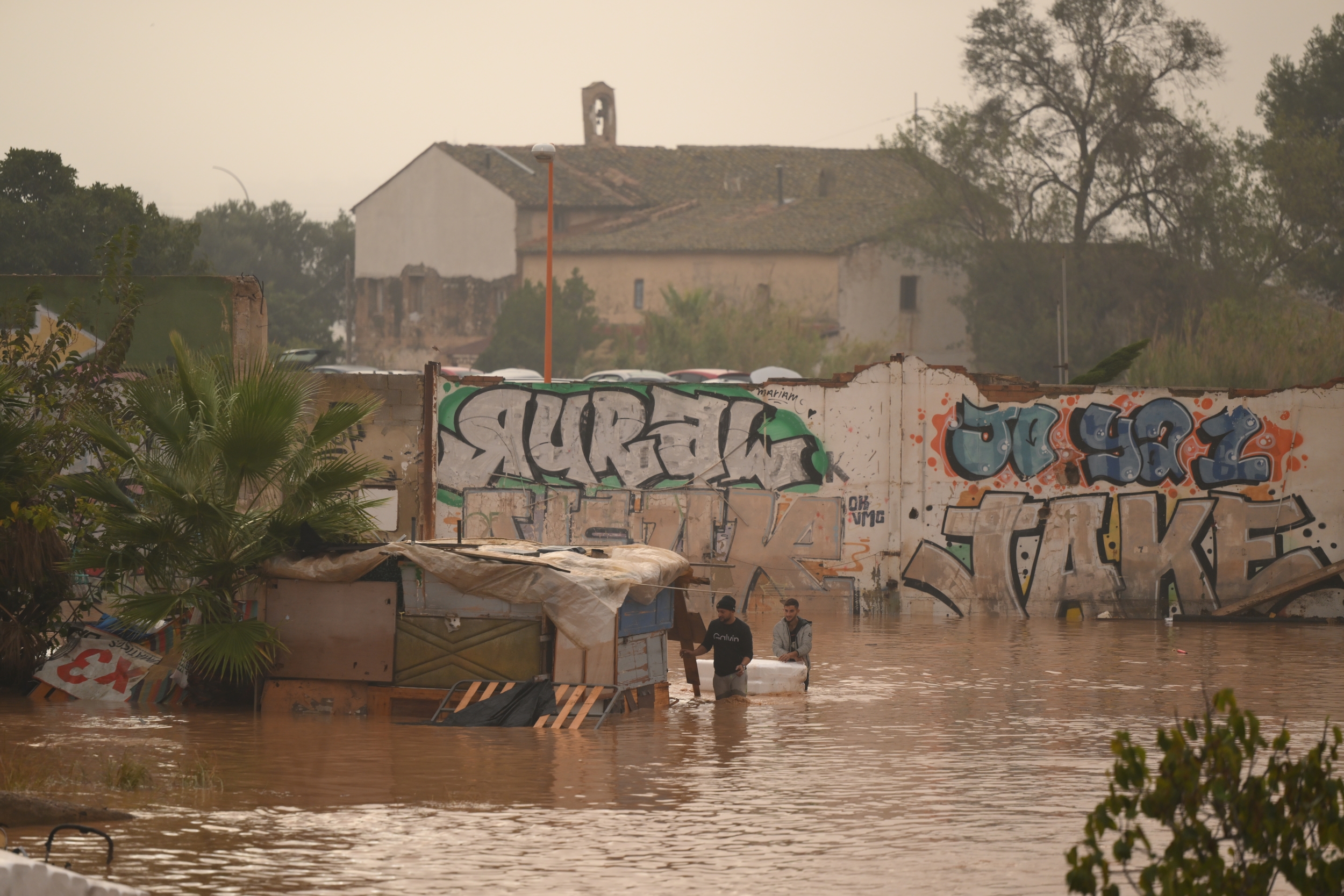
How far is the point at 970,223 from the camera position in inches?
2183

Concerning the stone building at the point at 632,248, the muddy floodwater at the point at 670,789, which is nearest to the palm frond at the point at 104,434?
the muddy floodwater at the point at 670,789

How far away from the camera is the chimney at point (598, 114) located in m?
70.1

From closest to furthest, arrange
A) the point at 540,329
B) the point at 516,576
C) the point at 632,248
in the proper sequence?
the point at 516,576
the point at 540,329
the point at 632,248

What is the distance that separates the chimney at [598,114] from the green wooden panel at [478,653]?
58.7 metres

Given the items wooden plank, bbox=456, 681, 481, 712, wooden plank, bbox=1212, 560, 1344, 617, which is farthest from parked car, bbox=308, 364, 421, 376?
wooden plank, bbox=1212, 560, 1344, 617

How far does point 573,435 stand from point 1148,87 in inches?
1465

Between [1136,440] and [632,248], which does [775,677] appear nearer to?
[1136,440]

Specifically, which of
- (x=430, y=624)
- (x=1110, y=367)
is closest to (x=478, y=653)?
(x=430, y=624)

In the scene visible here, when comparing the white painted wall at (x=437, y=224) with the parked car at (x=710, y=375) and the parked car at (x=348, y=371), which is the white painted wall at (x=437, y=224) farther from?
the parked car at (x=710, y=375)

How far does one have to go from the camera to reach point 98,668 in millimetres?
14023

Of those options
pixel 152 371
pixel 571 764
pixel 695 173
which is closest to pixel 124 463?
pixel 152 371

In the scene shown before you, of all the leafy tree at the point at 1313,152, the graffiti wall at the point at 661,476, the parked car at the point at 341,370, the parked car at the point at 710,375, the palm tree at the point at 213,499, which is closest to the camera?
the palm tree at the point at 213,499

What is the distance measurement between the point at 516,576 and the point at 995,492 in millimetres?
11288

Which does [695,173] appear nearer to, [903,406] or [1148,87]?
[1148,87]
